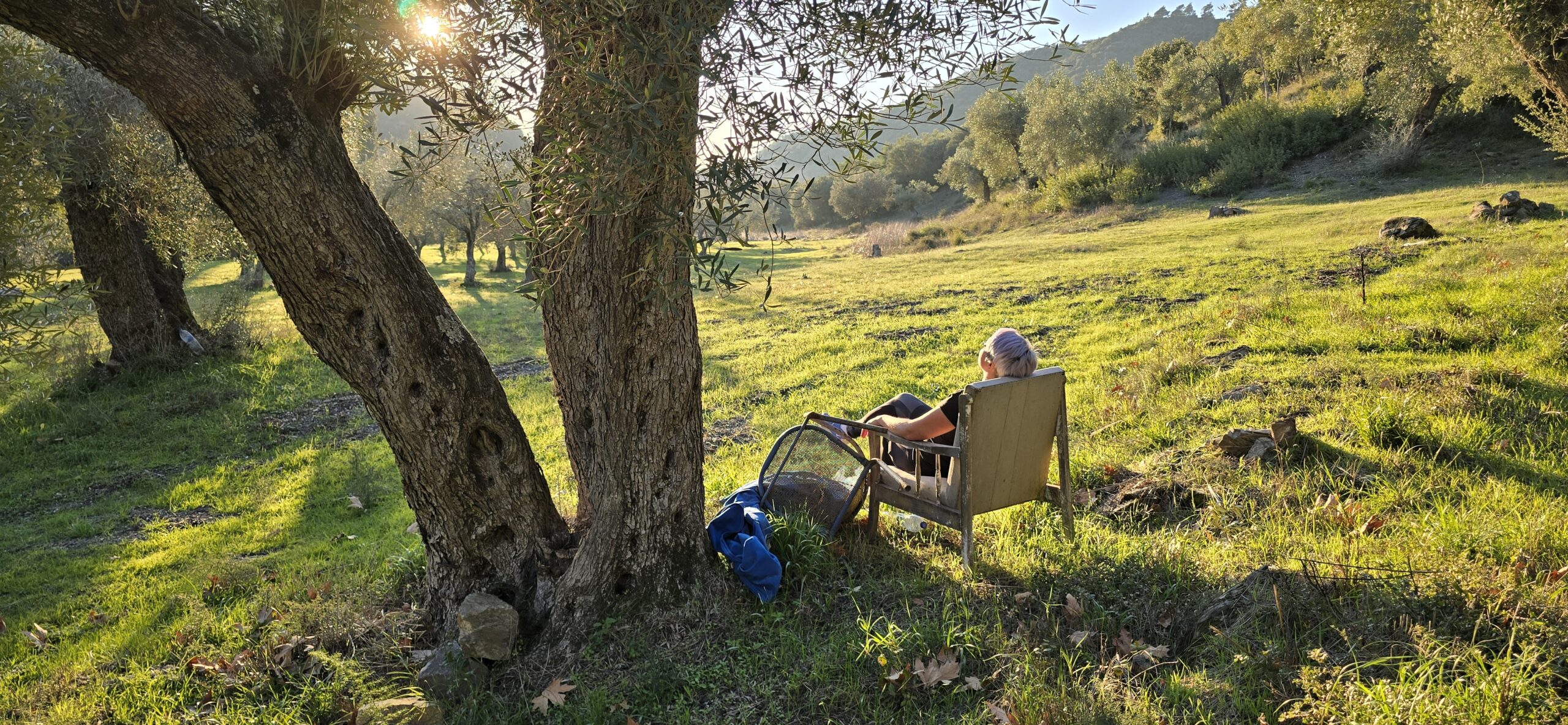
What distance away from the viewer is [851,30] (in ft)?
13.0

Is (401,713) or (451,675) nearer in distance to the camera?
(401,713)

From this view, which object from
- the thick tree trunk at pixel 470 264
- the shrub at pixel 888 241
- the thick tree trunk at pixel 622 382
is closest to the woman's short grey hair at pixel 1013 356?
the thick tree trunk at pixel 622 382

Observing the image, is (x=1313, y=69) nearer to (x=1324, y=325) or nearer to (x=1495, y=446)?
(x=1324, y=325)

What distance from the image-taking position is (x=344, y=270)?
13.5ft

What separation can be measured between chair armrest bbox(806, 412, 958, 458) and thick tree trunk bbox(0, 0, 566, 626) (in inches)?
77.3

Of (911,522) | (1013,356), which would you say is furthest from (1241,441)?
(911,522)

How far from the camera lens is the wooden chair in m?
4.78

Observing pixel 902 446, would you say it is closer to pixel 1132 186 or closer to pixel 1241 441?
pixel 1241 441

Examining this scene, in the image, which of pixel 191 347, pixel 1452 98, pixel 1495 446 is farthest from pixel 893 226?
pixel 1495 446

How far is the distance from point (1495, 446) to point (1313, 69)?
180ft

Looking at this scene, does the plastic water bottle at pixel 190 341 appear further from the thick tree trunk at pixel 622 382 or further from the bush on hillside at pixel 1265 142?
the bush on hillside at pixel 1265 142

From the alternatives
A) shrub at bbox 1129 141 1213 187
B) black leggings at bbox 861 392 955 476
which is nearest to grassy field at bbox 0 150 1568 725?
black leggings at bbox 861 392 955 476

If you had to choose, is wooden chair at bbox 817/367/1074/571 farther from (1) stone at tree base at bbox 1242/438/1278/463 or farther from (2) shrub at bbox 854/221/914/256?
(2) shrub at bbox 854/221/914/256

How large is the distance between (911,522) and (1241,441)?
2.77 m
